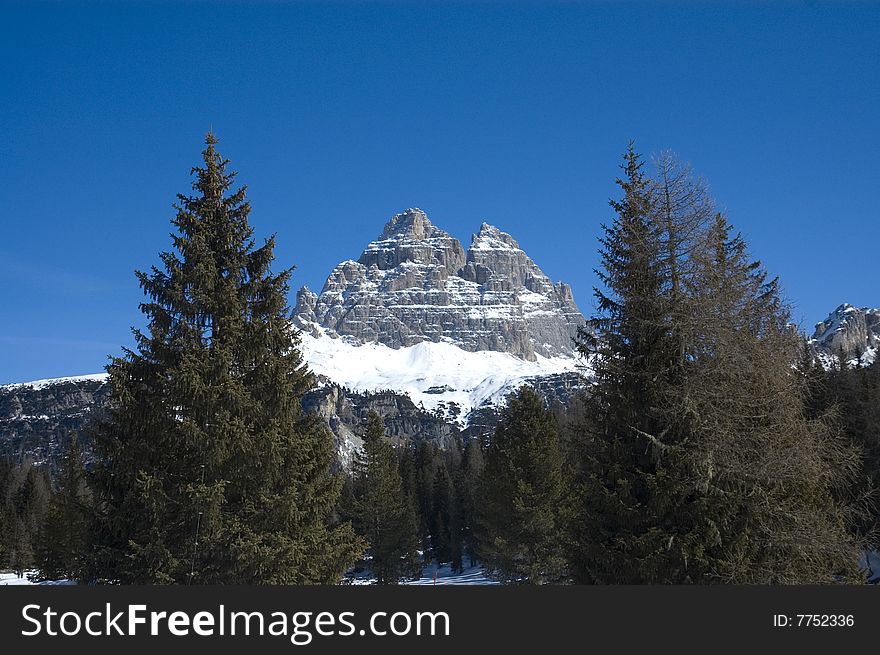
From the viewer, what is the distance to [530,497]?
1184 inches

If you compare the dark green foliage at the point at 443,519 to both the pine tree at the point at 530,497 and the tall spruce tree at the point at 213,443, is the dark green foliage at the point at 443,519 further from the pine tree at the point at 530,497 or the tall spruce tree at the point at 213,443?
the tall spruce tree at the point at 213,443

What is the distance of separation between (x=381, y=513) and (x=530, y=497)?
18337 mm

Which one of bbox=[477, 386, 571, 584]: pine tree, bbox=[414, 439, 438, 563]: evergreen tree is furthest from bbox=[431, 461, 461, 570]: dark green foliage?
bbox=[477, 386, 571, 584]: pine tree

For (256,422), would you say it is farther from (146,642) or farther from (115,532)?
(146,642)

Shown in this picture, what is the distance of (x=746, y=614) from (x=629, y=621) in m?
1.73

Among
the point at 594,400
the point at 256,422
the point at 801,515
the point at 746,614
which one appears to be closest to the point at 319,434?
the point at 256,422

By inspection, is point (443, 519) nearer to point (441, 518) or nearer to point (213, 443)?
point (441, 518)

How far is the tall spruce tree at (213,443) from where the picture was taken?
1240 cm

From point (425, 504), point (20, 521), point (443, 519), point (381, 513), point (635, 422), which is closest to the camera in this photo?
point (635, 422)

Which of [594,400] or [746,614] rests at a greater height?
[594,400]

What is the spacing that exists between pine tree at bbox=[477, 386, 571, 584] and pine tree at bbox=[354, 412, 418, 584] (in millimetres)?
15001

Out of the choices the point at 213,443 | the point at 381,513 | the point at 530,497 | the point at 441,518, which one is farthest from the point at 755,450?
the point at 441,518

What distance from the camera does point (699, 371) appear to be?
13.4 metres

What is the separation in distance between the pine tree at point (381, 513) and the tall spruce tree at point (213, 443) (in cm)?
3090
